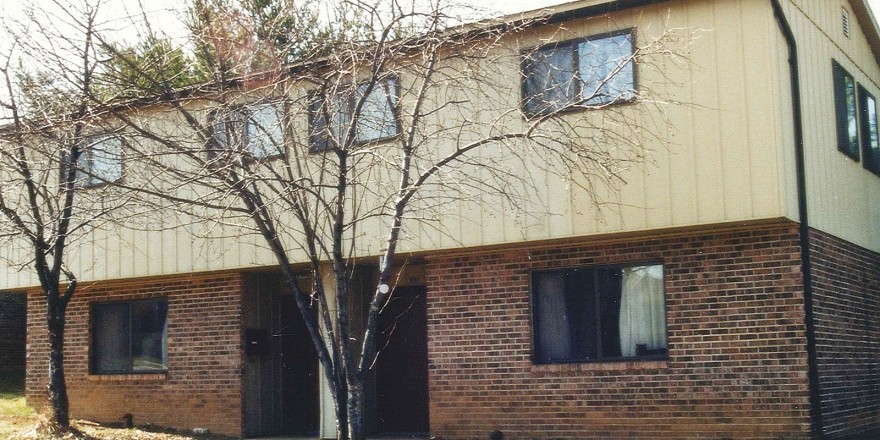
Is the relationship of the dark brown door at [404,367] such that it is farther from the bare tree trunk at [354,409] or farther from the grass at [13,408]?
the bare tree trunk at [354,409]

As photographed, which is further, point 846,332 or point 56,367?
Answer: point 56,367

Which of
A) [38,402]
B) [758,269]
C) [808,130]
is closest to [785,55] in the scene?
[808,130]

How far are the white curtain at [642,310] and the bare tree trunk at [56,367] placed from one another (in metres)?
8.50

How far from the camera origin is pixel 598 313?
13.2 m

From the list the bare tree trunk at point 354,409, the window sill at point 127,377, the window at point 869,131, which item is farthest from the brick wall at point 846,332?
the window sill at point 127,377

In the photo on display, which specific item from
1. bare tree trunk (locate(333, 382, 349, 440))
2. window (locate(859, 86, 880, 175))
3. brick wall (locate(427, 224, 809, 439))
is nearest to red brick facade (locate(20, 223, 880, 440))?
brick wall (locate(427, 224, 809, 439))

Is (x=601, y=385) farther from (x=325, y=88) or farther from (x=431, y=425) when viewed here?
(x=325, y=88)

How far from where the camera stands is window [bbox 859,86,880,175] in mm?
16297

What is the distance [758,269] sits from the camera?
39.9 feet

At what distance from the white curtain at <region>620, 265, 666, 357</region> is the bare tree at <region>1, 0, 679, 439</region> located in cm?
125

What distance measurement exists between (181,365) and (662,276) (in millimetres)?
8106

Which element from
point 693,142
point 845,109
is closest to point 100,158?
point 693,142

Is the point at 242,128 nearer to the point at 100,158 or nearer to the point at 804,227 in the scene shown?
the point at 100,158

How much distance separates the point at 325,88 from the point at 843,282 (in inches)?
307
